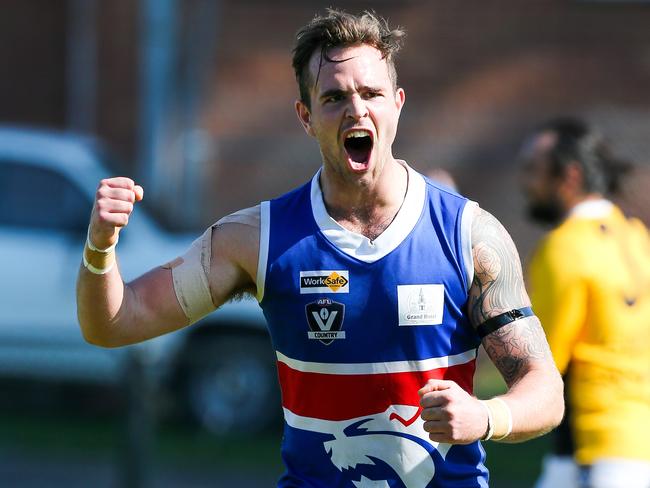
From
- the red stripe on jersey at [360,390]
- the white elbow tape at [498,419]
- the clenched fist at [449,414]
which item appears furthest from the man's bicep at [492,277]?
the clenched fist at [449,414]

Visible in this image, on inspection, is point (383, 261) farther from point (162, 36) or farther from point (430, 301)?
point (162, 36)

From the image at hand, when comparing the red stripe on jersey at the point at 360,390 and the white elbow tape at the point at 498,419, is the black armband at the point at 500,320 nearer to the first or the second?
the red stripe on jersey at the point at 360,390

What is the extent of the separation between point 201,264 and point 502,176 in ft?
33.6

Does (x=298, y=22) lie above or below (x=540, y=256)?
above

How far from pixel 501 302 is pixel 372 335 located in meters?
0.39

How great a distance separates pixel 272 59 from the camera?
13805 millimetres

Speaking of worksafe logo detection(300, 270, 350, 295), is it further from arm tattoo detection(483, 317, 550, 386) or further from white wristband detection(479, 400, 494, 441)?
white wristband detection(479, 400, 494, 441)

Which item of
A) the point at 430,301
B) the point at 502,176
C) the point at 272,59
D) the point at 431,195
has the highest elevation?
the point at 272,59

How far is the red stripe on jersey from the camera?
3820 millimetres

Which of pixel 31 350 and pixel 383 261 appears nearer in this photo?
pixel 383 261

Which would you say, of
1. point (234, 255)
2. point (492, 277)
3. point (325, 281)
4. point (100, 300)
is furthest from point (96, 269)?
point (492, 277)

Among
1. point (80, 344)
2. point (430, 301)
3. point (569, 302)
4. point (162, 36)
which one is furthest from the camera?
point (162, 36)

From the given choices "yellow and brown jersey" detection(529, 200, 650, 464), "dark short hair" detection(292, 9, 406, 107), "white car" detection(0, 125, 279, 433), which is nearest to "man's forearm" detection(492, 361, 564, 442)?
"dark short hair" detection(292, 9, 406, 107)

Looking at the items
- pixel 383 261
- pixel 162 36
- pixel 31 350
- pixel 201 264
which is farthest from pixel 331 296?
pixel 162 36
